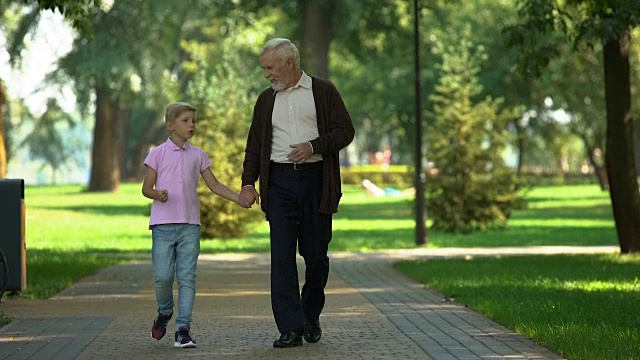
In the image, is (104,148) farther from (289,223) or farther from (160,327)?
(289,223)

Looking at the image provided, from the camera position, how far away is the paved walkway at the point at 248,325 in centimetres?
1094

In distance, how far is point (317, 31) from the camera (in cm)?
4703

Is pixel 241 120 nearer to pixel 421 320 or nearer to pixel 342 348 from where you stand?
pixel 421 320

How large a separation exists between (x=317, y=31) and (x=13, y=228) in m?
31.2

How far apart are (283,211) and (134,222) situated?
2804cm

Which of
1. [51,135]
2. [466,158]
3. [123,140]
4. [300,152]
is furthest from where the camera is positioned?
[123,140]

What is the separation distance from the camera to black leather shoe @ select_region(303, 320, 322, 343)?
37.6 feet

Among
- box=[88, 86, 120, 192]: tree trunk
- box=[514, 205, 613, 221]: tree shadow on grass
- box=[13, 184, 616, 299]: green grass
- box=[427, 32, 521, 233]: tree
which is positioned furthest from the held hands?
box=[88, 86, 120, 192]: tree trunk

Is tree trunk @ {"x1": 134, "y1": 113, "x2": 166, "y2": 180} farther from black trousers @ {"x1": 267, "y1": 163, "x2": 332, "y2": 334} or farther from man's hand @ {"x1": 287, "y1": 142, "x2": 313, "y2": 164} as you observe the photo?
man's hand @ {"x1": 287, "y1": 142, "x2": 313, "y2": 164}

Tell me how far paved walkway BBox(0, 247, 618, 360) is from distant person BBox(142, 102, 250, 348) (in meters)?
0.35

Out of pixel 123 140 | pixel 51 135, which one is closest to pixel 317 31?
pixel 51 135

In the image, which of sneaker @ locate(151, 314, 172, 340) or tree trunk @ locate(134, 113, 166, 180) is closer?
sneaker @ locate(151, 314, 172, 340)

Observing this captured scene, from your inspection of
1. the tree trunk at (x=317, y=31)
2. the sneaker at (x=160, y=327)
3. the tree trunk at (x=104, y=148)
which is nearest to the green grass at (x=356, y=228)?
the tree trunk at (x=317, y=31)

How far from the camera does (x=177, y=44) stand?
2379 inches
